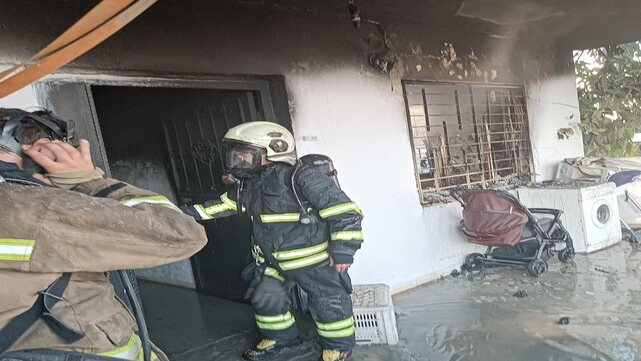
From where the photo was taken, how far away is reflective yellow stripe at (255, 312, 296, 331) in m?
3.26

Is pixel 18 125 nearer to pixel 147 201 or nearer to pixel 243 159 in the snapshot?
pixel 147 201

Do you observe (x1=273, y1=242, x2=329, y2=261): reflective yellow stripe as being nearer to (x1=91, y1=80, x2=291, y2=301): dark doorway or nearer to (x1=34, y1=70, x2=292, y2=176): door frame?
(x1=91, y1=80, x2=291, y2=301): dark doorway

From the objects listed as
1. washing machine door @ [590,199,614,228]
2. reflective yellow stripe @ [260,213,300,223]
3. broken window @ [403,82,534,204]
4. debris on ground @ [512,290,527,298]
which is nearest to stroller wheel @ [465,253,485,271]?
broken window @ [403,82,534,204]

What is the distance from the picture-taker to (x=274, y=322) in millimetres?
3268

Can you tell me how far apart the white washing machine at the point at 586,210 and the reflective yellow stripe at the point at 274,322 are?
3.90 meters

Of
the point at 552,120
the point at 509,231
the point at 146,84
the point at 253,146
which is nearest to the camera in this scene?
the point at 253,146

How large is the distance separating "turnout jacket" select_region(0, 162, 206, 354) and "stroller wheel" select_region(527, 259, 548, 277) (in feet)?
14.3

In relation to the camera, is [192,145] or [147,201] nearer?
[147,201]

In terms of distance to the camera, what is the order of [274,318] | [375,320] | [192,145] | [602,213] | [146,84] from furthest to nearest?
[602,213] < [192,145] < [375,320] < [274,318] < [146,84]

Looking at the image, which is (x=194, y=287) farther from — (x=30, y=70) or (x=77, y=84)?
(x=30, y=70)

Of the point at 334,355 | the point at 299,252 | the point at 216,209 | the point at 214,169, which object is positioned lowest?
the point at 334,355

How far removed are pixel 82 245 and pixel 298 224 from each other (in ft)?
6.64

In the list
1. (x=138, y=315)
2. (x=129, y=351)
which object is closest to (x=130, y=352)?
(x=129, y=351)

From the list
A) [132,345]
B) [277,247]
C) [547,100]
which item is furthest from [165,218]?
[547,100]
